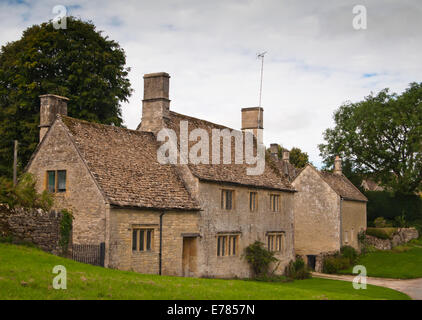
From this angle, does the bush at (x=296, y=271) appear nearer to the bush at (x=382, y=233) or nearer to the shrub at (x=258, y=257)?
the shrub at (x=258, y=257)

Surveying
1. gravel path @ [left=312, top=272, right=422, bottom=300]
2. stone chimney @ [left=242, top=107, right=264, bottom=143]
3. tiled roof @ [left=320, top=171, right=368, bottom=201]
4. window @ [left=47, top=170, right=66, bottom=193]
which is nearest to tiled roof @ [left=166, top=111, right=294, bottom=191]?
stone chimney @ [left=242, top=107, right=264, bottom=143]

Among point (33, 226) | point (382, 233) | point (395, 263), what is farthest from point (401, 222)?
point (33, 226)

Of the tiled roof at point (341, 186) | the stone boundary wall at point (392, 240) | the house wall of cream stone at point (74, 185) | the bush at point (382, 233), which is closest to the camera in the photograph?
the house wall of cream stone at point (74, 185)

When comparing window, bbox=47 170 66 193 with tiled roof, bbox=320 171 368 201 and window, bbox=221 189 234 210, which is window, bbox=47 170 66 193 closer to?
window, bbox=221 189 234 210

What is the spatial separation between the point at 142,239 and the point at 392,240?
1359 inches

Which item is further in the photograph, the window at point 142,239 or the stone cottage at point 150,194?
the window at point 142,239

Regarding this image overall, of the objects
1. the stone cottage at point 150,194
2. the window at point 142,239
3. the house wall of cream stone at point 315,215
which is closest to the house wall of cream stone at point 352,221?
the house wall of cream stone at point 315,215

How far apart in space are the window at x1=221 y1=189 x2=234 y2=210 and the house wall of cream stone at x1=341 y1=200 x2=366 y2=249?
19.6 metres

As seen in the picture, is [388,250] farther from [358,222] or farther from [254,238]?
[254,238]

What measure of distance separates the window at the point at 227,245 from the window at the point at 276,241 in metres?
3.86

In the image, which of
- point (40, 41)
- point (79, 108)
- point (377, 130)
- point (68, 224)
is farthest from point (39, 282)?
point (377, 130)

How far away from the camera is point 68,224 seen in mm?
22797

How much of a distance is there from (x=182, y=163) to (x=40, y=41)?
53.4 feet

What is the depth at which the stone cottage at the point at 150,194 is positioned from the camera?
2400 centimetres
